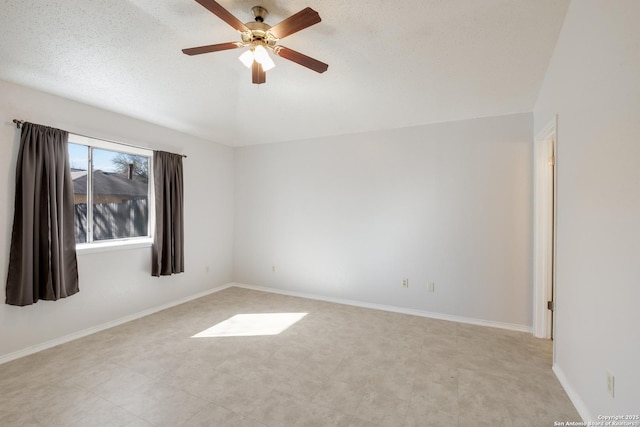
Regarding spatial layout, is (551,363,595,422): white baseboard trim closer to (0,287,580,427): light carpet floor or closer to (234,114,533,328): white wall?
(0,287,580,427): light carpet floor

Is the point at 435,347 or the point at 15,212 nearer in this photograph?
the point at 15,212

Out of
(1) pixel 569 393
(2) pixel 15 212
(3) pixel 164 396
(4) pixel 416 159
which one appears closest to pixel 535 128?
(4) pixel 416 159

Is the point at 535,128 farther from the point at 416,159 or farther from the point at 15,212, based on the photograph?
the point at 15,212

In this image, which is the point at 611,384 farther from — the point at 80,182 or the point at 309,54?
the point at 80,182

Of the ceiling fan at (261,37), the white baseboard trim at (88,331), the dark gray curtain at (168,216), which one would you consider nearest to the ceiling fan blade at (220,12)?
the ceiling fan at (261,37)

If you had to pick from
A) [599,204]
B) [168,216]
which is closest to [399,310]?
[599,204]

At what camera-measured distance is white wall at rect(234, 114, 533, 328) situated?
10.5 feet

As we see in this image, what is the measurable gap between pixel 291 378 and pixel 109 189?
3136 millimetres

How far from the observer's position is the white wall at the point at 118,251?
8.18 ft

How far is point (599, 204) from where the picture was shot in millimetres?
1655

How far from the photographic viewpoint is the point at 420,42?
7.72 feet

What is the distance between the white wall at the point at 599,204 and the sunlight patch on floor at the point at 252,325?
2.60m

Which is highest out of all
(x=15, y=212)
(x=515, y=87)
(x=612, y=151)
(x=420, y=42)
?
(x=420, y=42)

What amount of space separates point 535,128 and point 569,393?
2554 mm
